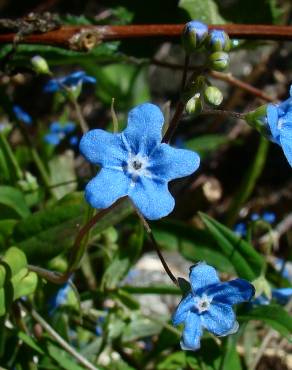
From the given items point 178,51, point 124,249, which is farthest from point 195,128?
point 124,249

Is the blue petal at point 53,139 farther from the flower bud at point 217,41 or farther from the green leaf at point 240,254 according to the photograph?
the flower bud at point 217,41

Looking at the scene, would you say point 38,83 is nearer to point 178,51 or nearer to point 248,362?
point 178,51

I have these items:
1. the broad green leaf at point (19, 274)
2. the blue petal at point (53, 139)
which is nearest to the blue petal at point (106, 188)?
the broad green leaf at point (19, 274)

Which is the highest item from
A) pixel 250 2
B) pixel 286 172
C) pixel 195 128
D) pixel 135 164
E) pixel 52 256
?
pixel 135 164

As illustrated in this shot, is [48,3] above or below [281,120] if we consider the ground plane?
below

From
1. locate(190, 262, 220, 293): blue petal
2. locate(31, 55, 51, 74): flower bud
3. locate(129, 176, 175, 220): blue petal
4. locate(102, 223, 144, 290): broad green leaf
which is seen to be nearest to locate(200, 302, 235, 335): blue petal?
locate(190, 262, 220, 293): blue petal

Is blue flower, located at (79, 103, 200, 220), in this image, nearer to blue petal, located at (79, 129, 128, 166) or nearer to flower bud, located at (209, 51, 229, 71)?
blue petal, located at (79, 129, 128, 166)

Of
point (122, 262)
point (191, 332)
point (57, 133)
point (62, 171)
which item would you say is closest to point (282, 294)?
point (122, 262)
